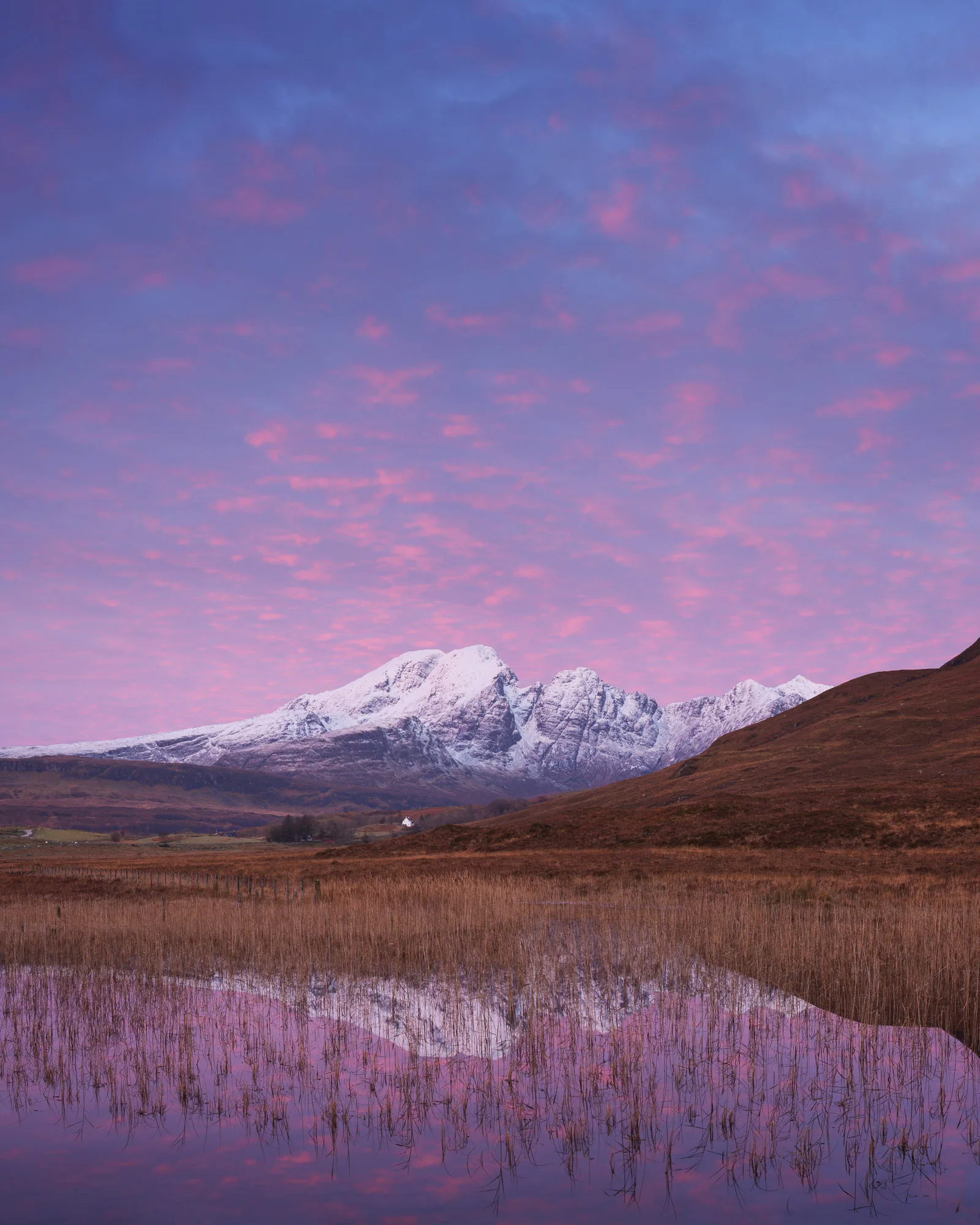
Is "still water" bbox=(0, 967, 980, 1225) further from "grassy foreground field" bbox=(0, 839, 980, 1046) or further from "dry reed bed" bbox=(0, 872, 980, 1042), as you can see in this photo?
"grassy foreground field" bbox=(0, 839, 980, 1046)

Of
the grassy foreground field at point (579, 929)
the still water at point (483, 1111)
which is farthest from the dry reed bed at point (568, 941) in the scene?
the still water at point (483, 1111)

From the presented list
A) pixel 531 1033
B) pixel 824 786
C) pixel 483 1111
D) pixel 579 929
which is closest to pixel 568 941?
pixel 579 929

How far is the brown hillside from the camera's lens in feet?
216

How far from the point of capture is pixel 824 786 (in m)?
95.4

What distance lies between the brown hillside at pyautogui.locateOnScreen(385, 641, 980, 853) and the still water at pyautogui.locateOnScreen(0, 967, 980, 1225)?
4717 centimetres

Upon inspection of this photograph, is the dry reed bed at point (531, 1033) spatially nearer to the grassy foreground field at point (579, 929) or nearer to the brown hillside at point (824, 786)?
the grassy foreground field at point (579, 929)

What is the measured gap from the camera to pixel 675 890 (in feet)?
130

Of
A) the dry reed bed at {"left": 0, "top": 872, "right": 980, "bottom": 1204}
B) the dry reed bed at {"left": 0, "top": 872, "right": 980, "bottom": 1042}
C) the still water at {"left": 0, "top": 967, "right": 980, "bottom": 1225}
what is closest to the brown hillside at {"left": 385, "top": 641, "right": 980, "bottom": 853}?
the dry reed bed at {"left": 0, "top": 872, "right": 980, "bottom": 1042}

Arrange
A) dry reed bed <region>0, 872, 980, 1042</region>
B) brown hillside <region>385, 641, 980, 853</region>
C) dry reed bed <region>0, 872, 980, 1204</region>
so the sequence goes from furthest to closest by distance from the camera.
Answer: brown hillside <region>385, 641, 980, 853</region> → dry reed bed <region>0, 872, 980, 1042</region> → dry reed bed <region>0, 872, 980, 1204</region>

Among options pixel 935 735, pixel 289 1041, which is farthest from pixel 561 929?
pixel 935 735

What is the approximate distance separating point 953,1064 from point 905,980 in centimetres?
422

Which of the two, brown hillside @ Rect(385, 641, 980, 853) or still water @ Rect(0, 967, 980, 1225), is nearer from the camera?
still water @ Rect(0, 967, 980, 1225)

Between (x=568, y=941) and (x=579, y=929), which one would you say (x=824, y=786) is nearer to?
(x=579, y=929)

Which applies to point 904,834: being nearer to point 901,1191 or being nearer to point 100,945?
point 100,945
